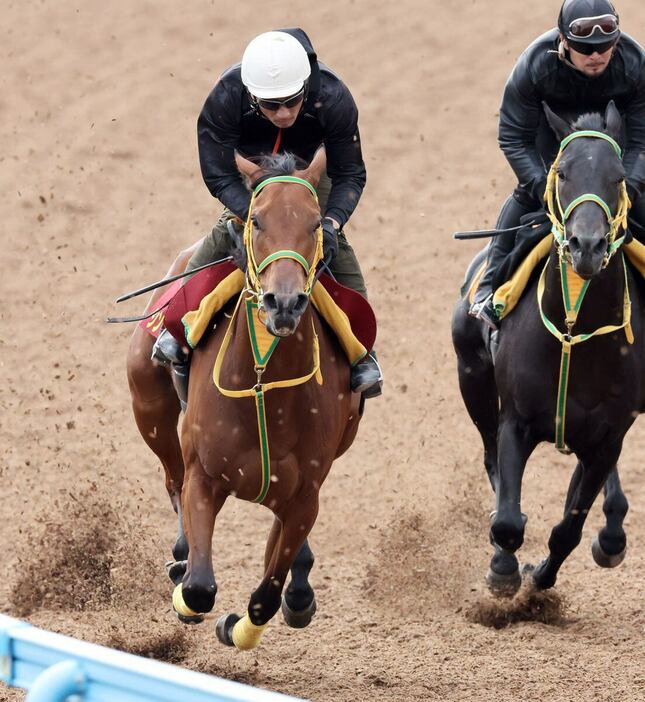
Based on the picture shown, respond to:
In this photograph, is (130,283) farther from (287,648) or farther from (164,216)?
(287,648)

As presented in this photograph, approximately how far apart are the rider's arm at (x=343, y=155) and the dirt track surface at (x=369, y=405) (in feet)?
7.96

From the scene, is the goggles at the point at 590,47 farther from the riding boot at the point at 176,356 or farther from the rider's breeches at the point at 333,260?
the riding boot at the point at 176,356

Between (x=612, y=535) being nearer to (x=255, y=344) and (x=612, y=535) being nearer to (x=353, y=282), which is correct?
(x=353, y=282)

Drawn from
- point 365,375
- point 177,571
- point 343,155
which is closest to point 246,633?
point 177,571

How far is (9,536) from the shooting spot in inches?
375

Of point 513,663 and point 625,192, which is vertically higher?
point 625,192

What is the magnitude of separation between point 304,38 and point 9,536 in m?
4.71

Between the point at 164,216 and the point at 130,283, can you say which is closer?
the point at 130,283

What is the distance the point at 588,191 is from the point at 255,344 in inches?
67.6

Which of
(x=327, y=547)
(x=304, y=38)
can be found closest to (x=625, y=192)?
(x=304, y=38)

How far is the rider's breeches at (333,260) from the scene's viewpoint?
6.62 meters

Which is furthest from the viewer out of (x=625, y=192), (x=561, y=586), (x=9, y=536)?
(x=9, y=536)

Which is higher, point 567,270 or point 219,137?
point 219,137

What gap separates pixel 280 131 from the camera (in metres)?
6.35
